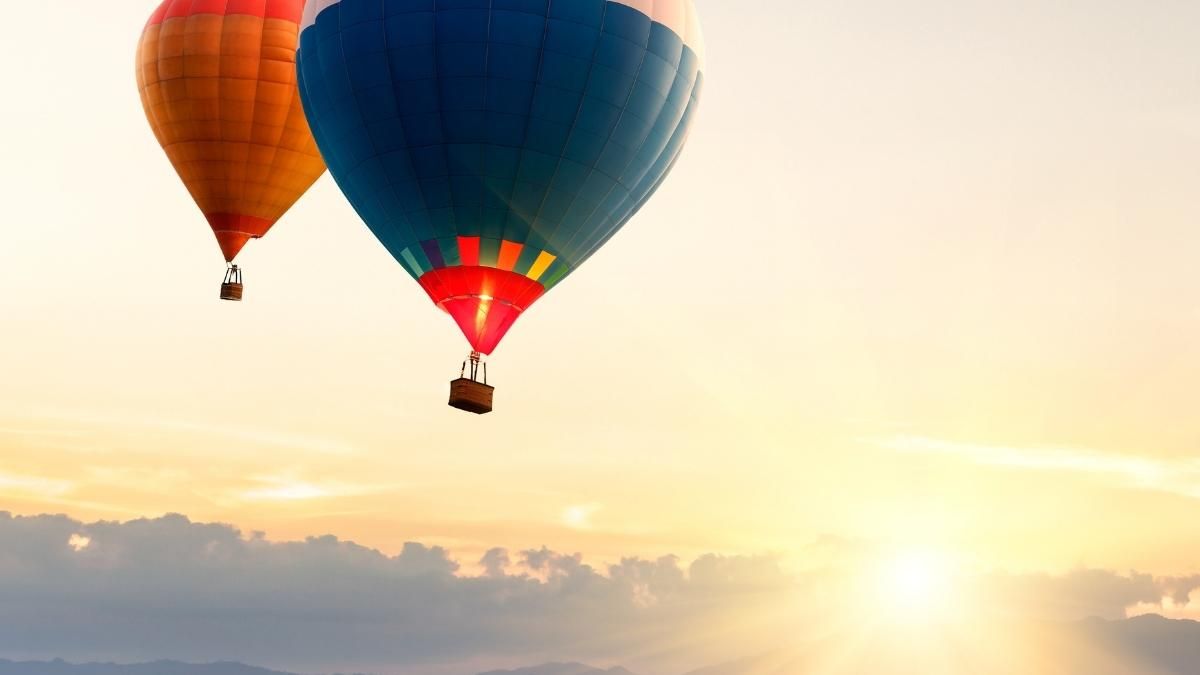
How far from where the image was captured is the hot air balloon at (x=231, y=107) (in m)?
56.2

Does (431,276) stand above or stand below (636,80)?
below

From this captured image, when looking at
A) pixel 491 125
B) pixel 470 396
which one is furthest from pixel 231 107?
pixel 470 396

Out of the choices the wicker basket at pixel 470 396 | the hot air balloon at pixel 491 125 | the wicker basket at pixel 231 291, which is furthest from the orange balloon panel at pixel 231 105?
the wicker basket at pixel 470 396

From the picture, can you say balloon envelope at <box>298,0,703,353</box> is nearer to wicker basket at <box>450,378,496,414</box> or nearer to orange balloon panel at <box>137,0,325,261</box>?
wicker basket at <box>450,378,496,414</box>

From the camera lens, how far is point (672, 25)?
44.0 meters

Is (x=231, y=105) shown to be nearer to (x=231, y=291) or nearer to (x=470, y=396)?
(x=231, y=291)

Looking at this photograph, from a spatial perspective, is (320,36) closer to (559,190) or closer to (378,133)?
(378,133)

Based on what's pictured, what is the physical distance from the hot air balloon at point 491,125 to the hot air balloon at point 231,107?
11452 millimetres

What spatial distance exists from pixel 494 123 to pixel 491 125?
10cm

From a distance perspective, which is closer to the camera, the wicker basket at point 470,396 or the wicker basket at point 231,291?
the wicker basket at point 470,396

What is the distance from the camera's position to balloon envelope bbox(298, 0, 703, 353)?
42.1 metres

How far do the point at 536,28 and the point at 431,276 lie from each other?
7.60 meters

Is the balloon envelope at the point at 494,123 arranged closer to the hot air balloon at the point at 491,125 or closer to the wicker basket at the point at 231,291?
the hot air balloon at the point at 491,125

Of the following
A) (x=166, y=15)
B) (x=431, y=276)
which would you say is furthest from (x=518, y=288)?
(x=166, y=15)
